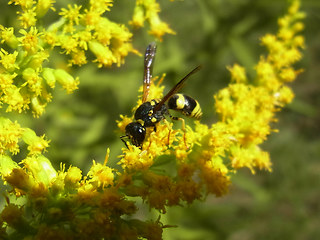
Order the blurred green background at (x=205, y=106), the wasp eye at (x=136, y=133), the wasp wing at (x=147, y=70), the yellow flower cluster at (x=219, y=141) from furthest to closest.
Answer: the blurred green background at (x=205, y=106) < the wasp wing at (x=147, y=70) < the wasp eye at (x=136, y=133) < the yellow flower cluster at (x=219, y=141)

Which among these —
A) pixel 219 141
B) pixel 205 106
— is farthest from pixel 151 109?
pixel 205 106

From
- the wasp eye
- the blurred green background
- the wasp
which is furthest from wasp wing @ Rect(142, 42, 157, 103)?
the blurred green background

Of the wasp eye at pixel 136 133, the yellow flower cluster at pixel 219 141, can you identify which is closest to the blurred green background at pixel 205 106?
the yellow flower cluster at pixel 219 141

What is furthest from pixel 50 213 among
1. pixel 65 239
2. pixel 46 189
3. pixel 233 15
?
pixel 233 15

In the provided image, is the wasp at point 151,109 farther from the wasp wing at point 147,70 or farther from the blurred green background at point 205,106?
the blurred green background at point 205,106

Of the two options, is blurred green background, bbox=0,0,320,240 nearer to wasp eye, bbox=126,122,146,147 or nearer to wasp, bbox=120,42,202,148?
wasp, bbox=120,42,202,148

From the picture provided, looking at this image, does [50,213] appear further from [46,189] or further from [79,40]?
[79,40]

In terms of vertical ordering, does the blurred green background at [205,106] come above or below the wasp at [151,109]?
above
